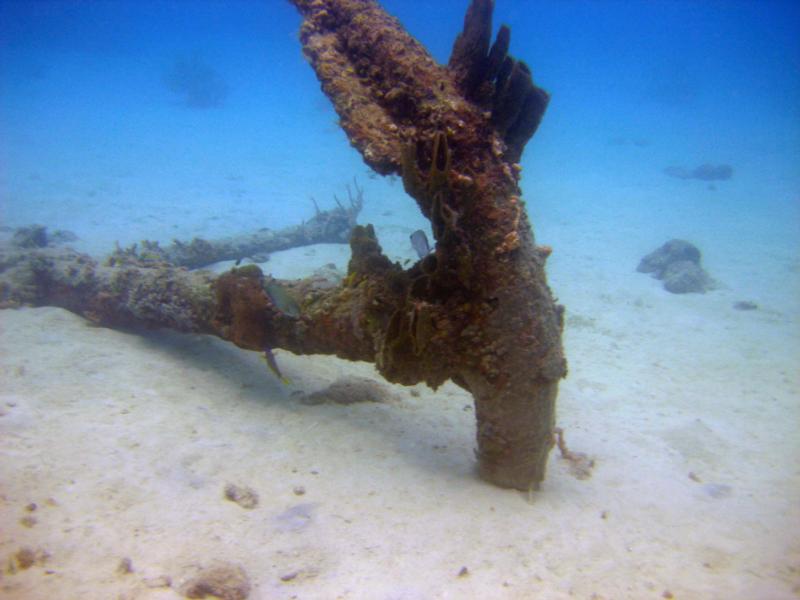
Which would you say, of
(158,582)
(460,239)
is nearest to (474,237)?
(460,239)

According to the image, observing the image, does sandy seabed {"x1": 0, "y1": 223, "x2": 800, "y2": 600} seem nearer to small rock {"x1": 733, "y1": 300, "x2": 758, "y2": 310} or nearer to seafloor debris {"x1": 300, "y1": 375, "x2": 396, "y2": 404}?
seafloor debris {"x1": 300, "y1": 375, "x2": 396, "y2": 404}

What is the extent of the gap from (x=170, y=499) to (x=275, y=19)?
319 feet

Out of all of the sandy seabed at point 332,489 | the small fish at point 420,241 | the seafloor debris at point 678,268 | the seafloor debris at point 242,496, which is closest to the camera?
the sandy seabed at point 332,489

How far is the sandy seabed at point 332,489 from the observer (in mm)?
2883

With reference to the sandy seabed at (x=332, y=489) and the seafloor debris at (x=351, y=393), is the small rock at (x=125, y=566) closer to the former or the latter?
the sandy seabed at (x=332, y=489)

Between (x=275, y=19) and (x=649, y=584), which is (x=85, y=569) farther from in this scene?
(x=275, y=19)

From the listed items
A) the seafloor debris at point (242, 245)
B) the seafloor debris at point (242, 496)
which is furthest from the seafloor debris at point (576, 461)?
the seafloor debris at point (242, 245)

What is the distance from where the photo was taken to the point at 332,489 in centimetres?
380

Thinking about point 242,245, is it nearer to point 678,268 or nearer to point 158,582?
point 158,582

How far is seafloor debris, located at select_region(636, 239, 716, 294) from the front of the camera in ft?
41.7

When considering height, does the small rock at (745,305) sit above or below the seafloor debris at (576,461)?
above

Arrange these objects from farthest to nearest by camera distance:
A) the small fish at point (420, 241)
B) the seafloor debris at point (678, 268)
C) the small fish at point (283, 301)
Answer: the seafloor debris at point (678, 268)
the small fish at point (420, 241)
the small fish at point (283, 301)

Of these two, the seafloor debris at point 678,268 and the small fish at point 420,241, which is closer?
the small fish at point 420,241

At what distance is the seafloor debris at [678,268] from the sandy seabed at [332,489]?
6655mm
